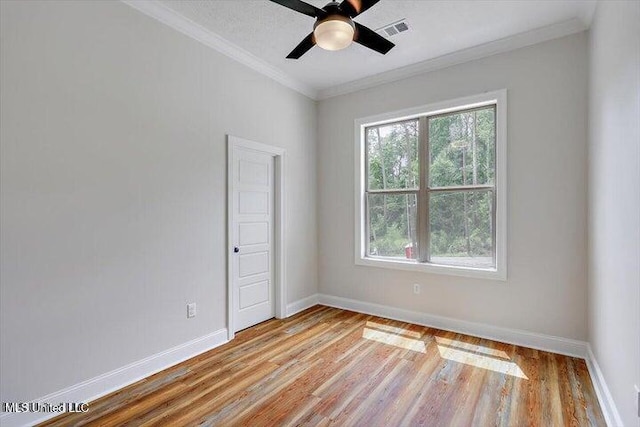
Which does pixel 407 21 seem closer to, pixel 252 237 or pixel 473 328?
pixel 252 237

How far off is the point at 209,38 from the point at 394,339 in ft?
11.7

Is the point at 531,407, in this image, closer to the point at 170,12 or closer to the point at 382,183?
the point at 382,183

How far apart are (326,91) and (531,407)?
4080mm

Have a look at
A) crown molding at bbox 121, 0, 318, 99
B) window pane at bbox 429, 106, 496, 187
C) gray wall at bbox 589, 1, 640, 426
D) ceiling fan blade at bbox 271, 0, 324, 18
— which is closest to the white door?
crown molding at bbox 121, 0, 318, 99

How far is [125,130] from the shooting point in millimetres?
2477

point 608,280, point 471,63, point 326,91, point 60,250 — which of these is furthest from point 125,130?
point 608,280

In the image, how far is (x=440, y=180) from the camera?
3.68m

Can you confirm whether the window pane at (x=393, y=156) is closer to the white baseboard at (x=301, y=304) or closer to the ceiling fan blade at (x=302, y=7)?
the white baseboard at (x=301, y=304)

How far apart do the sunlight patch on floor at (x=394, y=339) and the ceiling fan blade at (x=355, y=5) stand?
9.50ft

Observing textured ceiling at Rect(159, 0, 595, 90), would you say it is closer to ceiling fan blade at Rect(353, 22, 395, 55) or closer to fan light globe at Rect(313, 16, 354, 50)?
ceiling fan blade at Rect(353, 22, 395, 55)

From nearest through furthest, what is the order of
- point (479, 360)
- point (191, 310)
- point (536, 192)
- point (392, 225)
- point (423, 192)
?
point (479, 360) → point (191, 310) → point (536, 192) → point (423, 192) → point (392, 225)

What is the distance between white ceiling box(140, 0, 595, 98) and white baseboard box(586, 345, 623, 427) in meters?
2.91

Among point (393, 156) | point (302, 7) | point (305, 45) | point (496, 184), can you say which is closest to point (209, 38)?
point (305, 45)

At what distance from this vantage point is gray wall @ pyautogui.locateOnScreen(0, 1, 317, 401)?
6.45ft
